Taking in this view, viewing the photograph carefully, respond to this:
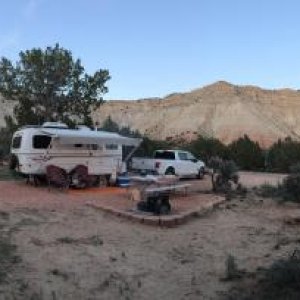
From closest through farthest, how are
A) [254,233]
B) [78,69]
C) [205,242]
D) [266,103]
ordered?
[205,242] < [254,233] < [78,69] < [266,103]

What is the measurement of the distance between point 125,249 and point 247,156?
31.1 m

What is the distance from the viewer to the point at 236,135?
86.1 metres

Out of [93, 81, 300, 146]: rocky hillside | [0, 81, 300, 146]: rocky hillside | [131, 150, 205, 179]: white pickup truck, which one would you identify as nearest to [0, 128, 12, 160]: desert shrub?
[131, 150, 205, 179]: white pickup truck

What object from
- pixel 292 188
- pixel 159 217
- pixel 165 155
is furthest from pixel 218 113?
pixel 159 217

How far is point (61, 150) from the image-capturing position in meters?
22.3

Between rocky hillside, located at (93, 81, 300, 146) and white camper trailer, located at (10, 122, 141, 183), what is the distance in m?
60.9

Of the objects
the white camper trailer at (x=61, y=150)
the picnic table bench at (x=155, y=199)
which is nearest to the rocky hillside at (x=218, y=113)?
the white camper trailer at (x=61, y=150)

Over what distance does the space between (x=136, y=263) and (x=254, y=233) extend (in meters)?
4.08

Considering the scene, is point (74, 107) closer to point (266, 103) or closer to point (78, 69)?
point (78, 69)

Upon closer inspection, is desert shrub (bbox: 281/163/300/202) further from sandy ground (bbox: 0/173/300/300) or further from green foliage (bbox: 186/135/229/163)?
green foliage (bbox: 186/135/229/163)

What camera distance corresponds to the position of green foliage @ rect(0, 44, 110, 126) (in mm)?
31703

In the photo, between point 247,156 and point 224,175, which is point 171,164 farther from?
point 247,156

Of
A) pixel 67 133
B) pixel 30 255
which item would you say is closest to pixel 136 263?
pixel 30 255

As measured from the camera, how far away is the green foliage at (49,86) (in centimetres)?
3170
